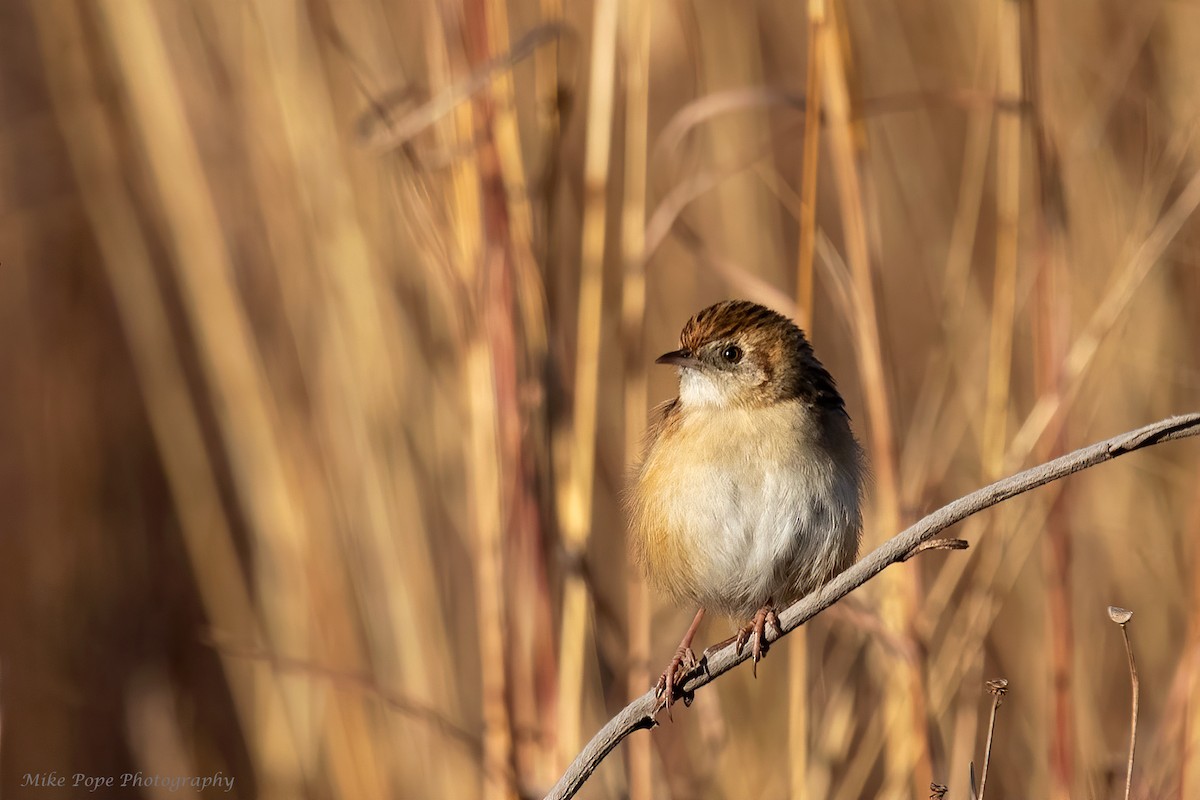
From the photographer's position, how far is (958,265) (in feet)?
9.86

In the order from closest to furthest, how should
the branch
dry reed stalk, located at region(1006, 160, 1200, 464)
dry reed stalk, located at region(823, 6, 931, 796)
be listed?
the branch → dry reed stalk, located at region(823, 6, 931, 796) → dry reed stalk, located at region(1006, 160, 1200, 464)

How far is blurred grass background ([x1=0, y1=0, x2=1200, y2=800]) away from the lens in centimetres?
272

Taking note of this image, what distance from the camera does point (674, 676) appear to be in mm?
2246

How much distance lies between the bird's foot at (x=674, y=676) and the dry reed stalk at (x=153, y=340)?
1.67 metres

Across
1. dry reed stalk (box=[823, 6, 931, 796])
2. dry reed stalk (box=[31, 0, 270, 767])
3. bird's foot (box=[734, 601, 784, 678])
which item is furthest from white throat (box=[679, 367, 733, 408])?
dry reed stalk (box=[31, 0, 270, 767])

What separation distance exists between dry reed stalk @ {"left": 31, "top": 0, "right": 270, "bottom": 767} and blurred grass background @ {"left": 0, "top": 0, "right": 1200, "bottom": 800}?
0.04 ft

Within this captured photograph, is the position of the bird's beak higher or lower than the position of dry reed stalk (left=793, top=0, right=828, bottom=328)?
lower

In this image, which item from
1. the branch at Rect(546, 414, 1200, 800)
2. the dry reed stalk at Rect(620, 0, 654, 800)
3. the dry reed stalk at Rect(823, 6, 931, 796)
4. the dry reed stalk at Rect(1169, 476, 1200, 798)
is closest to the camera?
the branch at Rect(546, 414, 1200, 800)

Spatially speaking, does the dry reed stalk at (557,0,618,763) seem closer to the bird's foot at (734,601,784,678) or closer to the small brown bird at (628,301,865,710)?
the small brown bird at (628,301,865,710)

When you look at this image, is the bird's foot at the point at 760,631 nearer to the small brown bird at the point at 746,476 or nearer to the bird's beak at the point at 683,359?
the small brown bird at the point at 746,476

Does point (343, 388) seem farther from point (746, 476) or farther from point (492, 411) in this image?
point (746, 476)

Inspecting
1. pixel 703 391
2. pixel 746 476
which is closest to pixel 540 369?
pixel 703 391

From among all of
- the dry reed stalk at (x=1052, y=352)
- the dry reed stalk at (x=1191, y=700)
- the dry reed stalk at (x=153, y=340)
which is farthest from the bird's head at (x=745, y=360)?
the dry reed stalk at (x=153, y=340)

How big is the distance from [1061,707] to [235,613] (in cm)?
237
